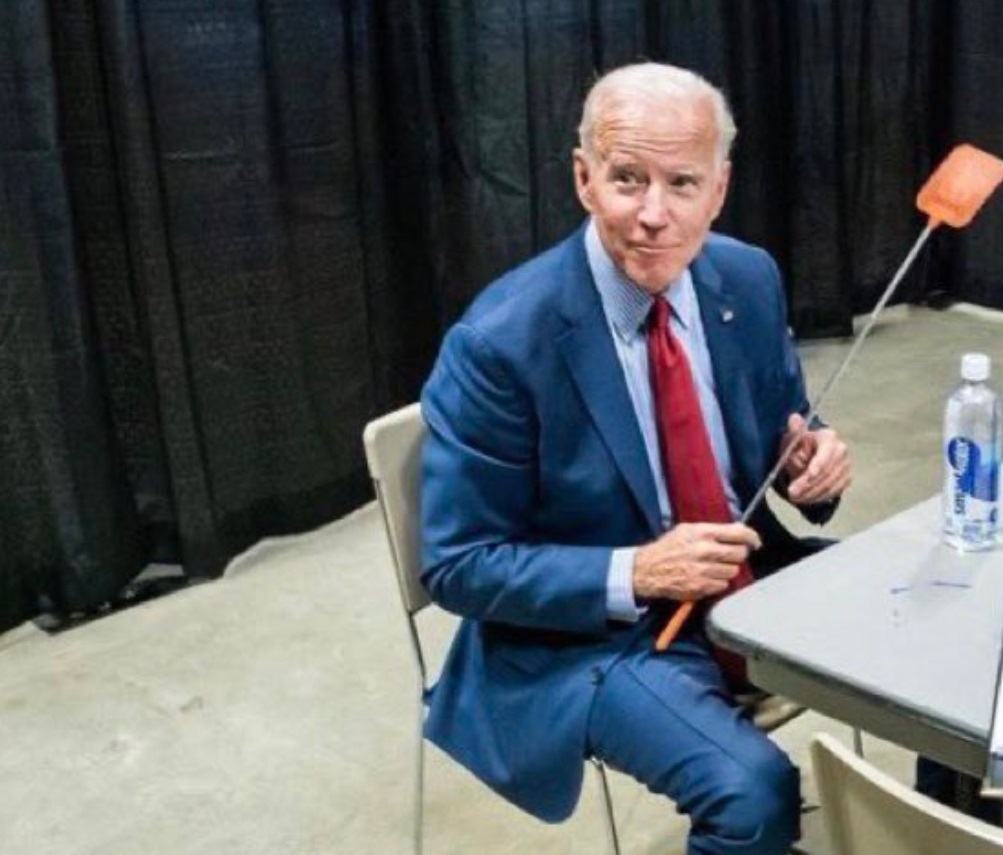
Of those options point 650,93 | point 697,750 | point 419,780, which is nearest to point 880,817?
point 697,750

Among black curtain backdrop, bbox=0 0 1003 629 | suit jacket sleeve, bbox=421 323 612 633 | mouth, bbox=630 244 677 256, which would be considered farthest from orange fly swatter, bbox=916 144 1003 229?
black curtain backdrop, bbox=0 0 1003 629

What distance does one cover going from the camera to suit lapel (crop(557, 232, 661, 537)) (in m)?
1.72

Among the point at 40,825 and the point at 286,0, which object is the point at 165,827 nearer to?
the point at 40,825

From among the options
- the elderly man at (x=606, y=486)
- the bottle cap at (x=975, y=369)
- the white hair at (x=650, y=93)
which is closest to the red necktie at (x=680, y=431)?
the elderly man at (x=606, y=486)

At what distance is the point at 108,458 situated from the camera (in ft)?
9.93

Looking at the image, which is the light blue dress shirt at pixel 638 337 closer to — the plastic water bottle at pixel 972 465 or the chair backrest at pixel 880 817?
the plastic water bottle at pixel 972 465

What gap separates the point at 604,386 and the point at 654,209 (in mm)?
207

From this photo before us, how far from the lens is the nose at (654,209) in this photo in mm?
1704

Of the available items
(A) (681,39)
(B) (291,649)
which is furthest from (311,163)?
(A) (681,39)

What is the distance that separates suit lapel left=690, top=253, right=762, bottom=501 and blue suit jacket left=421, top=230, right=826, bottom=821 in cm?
15

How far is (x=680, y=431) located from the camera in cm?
176

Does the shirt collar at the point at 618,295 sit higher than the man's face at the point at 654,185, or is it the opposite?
the man's face at the point at 654,185

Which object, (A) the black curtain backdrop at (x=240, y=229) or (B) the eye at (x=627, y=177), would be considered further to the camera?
(A) the black curtain backdrop at (x=240, y=229)

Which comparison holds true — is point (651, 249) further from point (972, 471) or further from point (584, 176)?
point (972, 471)
